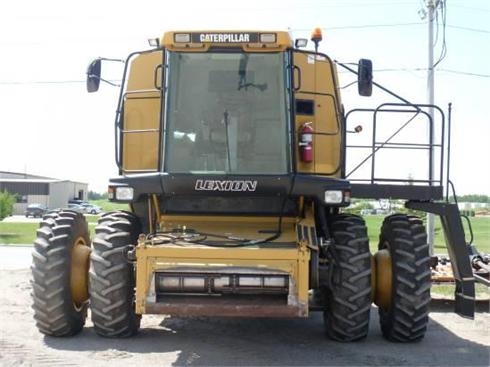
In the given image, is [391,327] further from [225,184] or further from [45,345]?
[45,345]

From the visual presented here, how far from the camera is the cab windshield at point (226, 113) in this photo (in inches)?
276

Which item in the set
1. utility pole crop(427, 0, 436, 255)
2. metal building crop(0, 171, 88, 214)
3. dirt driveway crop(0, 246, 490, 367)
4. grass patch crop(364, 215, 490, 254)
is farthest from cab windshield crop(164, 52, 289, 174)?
metal building crop(0, 171, 88, 214)

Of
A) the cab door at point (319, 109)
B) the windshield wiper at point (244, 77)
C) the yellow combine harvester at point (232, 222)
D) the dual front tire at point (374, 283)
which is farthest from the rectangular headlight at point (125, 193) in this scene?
the dual front tire at point (374, 283)

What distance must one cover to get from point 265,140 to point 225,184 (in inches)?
27.1

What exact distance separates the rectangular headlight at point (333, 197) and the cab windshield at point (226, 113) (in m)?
0.54

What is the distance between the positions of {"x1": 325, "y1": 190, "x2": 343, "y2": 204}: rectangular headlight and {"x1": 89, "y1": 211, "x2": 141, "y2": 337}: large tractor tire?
7.27 ft

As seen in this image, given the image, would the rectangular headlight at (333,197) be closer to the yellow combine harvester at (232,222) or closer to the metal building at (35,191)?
the yellow combine harvester at (232,222)

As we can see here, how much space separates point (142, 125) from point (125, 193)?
1.08 metres

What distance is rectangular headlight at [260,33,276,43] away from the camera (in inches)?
277

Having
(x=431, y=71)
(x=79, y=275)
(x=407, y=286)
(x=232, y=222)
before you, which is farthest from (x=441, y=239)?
(x=79, y=275)

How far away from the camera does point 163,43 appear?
7129 mm

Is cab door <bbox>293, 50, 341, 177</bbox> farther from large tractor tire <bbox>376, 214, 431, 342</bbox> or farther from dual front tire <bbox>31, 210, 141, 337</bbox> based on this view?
dual front tire <bbox>31, 210, 141, 337</bbox>

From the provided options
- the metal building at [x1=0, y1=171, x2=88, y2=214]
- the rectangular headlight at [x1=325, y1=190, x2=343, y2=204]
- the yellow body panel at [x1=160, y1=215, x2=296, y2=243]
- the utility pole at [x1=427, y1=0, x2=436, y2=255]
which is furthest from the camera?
the metal building at [x1=0, y1=171, x2=88, y2=214]

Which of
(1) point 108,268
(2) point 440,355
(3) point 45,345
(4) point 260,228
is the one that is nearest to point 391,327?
(2) point 440,355
